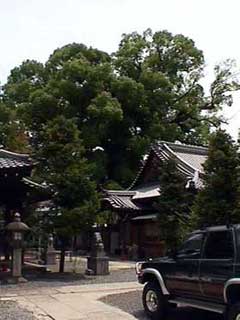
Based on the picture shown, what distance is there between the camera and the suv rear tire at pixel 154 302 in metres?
→ 9.98

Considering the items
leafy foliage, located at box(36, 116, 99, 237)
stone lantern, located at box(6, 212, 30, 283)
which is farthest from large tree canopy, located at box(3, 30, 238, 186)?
stone lantern, located at box(6, 212, 30, 283)

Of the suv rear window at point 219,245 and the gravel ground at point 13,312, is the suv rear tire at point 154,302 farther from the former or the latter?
the gravel ground at point 13,312

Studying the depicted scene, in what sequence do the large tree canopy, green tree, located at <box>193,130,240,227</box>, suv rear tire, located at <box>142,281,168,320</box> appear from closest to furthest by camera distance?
suv rear tire, located at <box>142,281,168,320</box>
green tree, located at <box>193,130,240,227</box>
the large tree canopy

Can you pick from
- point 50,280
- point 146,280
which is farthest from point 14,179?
point 146,280

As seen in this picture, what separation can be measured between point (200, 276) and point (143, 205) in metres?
20.5

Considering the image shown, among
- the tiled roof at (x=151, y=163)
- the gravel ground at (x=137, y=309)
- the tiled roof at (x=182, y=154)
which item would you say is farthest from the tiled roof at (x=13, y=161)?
the tiled roof at (x=182, y=154)

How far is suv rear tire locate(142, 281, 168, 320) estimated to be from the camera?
32.8ft

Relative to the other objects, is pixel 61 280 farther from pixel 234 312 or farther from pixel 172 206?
pixel 234 312

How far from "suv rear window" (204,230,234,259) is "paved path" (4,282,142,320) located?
98.0 inches

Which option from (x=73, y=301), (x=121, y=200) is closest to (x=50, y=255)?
(x=121, y=200)

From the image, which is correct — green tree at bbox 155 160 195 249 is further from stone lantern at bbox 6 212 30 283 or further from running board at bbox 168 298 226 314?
running board at bbox 168 298 226 314

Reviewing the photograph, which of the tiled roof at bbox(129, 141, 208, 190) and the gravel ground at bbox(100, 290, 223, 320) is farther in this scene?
the tiled roof at bbox(129, 141, 208, 190)

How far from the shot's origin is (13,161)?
678 inches

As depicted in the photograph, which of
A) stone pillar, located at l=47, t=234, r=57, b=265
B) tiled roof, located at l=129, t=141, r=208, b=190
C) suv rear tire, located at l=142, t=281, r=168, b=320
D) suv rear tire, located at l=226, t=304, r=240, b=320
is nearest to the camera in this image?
suv rear tire, located at l=226, t=304, r=240, b=320
